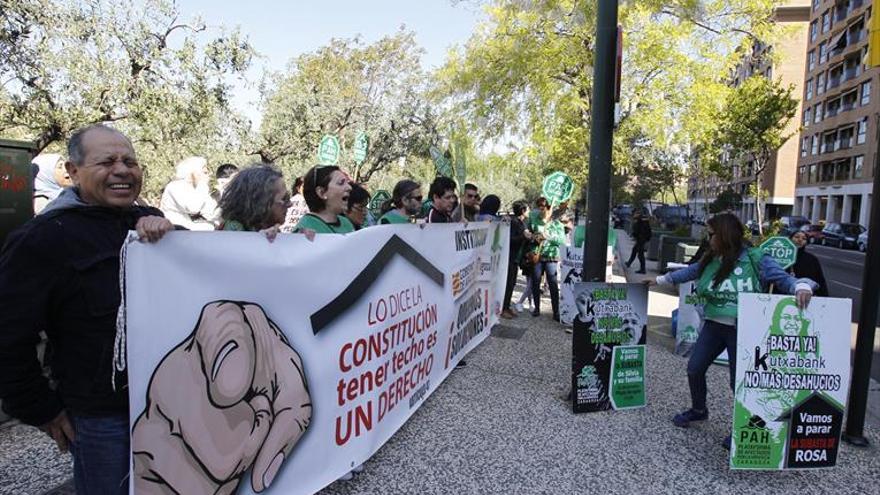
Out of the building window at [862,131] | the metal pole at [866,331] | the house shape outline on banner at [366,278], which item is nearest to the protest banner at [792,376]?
the metal pole at [866,331]

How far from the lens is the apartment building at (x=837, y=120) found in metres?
46.5

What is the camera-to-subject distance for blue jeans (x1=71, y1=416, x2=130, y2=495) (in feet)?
6.05

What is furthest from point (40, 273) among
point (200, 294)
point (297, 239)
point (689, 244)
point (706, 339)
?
point (689, 244)

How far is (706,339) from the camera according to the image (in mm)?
4051

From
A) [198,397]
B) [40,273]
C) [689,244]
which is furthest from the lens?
[689,244]

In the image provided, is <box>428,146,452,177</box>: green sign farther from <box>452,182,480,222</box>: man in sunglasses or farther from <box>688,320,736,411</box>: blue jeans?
<box>688,320,736,411</box>: blue jeans

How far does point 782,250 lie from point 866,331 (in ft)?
6.57

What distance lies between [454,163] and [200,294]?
5.28 meters

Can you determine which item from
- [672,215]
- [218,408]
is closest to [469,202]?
[218,408]

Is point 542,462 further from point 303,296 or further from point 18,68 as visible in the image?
point 18,68

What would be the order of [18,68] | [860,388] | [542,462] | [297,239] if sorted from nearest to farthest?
1. [297,239]
2. [542,462]
3. [860,388]
4. [18,68]

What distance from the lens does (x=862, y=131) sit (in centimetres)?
4747

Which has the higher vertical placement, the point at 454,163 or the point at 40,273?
the point at 454,163

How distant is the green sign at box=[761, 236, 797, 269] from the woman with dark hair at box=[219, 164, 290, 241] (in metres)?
5.23
